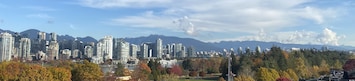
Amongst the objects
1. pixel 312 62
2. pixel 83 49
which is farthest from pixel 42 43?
pixel 312 62

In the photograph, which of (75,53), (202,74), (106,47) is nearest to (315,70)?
(202,74)

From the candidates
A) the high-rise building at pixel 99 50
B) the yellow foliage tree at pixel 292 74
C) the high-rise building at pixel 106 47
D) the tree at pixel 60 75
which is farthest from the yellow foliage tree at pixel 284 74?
the high-rise building at pixel 99 50

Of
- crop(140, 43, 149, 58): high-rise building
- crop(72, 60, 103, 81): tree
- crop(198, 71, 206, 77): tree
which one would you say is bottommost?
crop(198, 71, 206, 77): tree

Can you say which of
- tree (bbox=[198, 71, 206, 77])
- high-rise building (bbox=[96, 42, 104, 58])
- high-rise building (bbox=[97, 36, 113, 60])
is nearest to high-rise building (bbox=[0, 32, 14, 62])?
high-rise building (bbox=[96, 42, 104, 58])

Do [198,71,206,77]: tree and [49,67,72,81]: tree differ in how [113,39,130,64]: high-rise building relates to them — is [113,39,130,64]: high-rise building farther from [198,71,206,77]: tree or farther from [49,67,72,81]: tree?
[49,67,72,81]: tree

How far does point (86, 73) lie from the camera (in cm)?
3609

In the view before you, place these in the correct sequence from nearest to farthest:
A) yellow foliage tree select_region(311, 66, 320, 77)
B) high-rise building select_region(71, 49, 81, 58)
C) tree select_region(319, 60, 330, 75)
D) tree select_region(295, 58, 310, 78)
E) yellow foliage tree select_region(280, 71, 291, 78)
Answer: yellow foliage tree select_region(280, 71, 291, 78) < tree select_region(295, 58, 310, 78) < yellow foliage tree select_region(311, 66, 320, 77) < tree select_region(319, 60, 330, 75) < high-rise building select_region(71, 49, 81, 58)

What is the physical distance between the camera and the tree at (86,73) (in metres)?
36.2

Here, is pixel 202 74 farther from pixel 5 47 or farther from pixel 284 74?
pixel 5 47

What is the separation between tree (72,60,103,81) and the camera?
119 ft

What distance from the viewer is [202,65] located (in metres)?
73.2

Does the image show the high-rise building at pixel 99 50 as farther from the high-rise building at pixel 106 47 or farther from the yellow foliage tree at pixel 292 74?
the yellow foliage tree at pixel 292 74

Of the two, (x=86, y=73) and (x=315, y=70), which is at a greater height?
(x=86, y=73)

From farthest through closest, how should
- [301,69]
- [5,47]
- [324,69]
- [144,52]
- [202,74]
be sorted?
[144,52]
[5,47]
[202,74]
[324,69]
[301,69]
